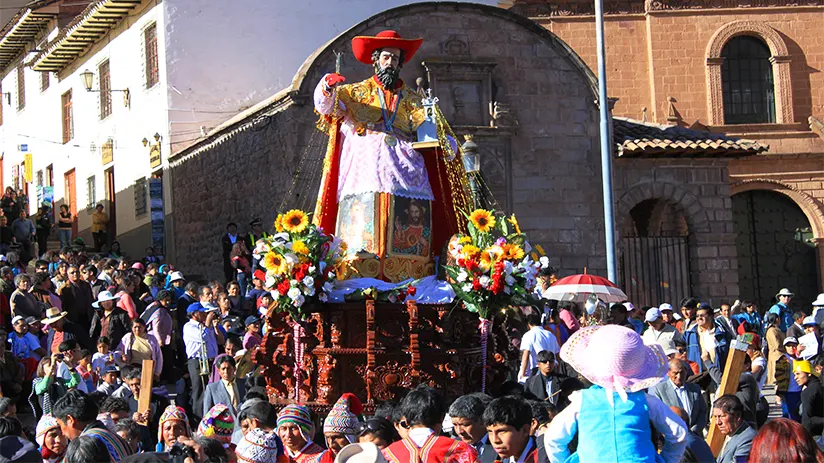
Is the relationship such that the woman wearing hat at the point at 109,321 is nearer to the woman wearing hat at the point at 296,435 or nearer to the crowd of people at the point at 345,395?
the crowd of people at the point at 345,395

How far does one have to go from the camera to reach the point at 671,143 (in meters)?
25.4

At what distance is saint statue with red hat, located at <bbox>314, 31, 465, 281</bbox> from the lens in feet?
38.2

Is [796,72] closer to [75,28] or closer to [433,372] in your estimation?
[75,28]

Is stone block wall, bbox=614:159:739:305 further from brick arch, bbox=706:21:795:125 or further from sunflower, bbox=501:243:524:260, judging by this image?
sunflower, bbox=501:243:524:260

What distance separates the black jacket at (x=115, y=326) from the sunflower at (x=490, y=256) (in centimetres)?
549

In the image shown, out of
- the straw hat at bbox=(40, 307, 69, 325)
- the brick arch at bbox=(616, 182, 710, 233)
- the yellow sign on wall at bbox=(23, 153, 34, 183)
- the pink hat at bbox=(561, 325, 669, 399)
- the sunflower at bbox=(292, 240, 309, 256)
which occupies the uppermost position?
the yellow sign on wall at bbox=(23, 153, 34, 183)

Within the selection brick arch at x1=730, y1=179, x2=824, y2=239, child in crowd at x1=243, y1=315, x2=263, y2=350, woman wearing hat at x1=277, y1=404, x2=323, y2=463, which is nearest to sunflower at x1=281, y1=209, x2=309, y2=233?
child in crowd at x1=243, y1=315, x2=263, y2=350

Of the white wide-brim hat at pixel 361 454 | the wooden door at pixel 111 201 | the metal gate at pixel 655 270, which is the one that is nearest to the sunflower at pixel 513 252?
the white wide-brim hat at pixel 361 454

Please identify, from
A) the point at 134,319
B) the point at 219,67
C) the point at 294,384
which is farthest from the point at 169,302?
the point at 219,67

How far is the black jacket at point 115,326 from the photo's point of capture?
49.7 ft

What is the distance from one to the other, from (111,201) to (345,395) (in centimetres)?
2506

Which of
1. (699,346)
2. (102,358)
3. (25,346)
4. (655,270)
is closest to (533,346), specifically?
(699,346)

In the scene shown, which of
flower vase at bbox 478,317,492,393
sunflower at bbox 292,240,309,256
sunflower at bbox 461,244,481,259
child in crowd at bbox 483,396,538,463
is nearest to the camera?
child in crowd at bbox 483,396,538,463

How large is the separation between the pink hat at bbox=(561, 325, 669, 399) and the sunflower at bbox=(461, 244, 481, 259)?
4.84m
